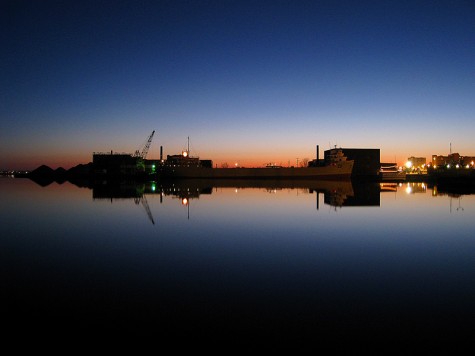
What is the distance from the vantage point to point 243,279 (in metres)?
7.04

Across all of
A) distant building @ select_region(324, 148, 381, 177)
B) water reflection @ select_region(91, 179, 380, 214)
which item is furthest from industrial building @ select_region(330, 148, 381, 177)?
water reflection @ select_region(91, 179, 380, 214)

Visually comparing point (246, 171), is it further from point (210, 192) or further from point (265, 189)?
point (210, 192)

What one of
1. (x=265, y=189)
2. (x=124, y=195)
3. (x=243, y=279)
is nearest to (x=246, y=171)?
(x=265, y=189)

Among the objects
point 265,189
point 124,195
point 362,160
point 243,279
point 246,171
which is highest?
point 362,160

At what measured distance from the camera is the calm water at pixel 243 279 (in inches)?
192

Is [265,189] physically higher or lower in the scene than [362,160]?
lower

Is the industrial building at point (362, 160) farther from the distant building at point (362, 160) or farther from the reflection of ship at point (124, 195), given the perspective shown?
the reflection of ship at point (124, 195)

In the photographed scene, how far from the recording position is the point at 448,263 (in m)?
8.50

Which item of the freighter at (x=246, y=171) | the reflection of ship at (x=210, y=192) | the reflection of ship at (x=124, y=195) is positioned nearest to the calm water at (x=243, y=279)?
the reflection of ship at (x=124, y=195)

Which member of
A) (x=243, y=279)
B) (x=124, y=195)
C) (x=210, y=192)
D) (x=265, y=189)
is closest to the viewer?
(x=243, y=279)

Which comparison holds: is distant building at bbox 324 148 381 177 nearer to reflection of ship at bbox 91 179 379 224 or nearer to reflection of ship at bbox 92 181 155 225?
reflection of ship at bbox 91 179 379 224

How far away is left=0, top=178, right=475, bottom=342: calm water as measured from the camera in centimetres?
488

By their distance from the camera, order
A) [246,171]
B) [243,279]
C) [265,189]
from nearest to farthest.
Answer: [243,279], [265,189], [246,171]

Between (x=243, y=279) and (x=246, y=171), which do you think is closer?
(x=243, y=279)
